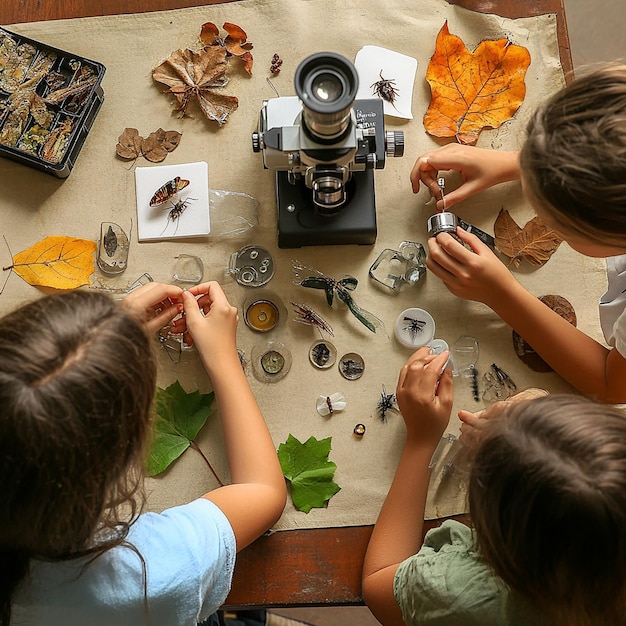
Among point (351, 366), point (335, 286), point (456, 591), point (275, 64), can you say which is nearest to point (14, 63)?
point (275, 64)

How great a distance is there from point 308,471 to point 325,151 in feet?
1.71

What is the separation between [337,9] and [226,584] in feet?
3.47

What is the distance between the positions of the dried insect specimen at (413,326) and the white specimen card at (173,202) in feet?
1.30

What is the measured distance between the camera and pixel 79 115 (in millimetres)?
1257

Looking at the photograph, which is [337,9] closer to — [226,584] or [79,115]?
[79,115]

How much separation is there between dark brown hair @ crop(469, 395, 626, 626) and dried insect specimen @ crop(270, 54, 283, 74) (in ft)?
2.68

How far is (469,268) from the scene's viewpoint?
1.17 m

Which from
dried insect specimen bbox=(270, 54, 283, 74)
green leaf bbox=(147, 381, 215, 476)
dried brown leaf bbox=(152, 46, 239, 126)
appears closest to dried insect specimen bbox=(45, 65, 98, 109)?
dried brown leaf bbox=(152, 46, 239, 126)

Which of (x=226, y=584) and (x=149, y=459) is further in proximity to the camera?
(x=149, y=459)

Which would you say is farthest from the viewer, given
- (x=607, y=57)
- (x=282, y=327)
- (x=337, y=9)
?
(x=607, y=57)

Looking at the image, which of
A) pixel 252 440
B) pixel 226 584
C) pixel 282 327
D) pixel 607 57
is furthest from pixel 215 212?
pixel 607 57

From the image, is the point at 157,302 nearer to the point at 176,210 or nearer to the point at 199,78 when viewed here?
the point at 176,210

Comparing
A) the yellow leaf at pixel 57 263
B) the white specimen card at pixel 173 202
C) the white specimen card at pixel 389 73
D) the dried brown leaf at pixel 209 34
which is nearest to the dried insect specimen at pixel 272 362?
the white specimen card at pixel 173 202

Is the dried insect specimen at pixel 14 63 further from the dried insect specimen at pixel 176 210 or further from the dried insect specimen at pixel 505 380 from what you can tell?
the dried insect specimen at pixel 505 380
